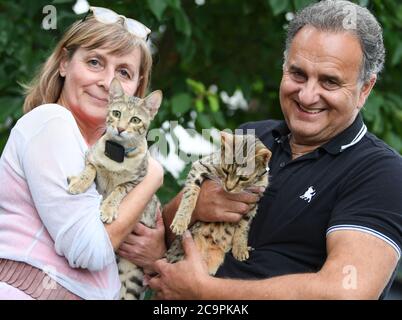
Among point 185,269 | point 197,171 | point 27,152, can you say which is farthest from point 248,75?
point 27,152

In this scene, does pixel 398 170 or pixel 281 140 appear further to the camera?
pixel 281 140

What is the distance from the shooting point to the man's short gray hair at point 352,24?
3066 millimetres

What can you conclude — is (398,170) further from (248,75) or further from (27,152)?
(248,75)

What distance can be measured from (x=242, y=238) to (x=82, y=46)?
1.12 meters

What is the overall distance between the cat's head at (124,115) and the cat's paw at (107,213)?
36 cm

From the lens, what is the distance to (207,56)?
510 cm

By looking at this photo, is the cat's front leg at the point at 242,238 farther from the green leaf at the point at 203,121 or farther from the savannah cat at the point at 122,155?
the green leaf at the point at 203,121

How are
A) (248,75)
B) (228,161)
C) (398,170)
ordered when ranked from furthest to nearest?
(248,75) < (228,161) < (398,170)

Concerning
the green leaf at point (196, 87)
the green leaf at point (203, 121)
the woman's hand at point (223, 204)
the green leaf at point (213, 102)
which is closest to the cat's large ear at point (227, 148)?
the woman's hand at point (223, 204)

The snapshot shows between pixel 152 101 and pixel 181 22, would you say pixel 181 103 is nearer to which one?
pixel 181 22

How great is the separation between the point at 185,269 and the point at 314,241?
1.90 ft

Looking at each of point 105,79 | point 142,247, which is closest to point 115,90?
point 105,79
